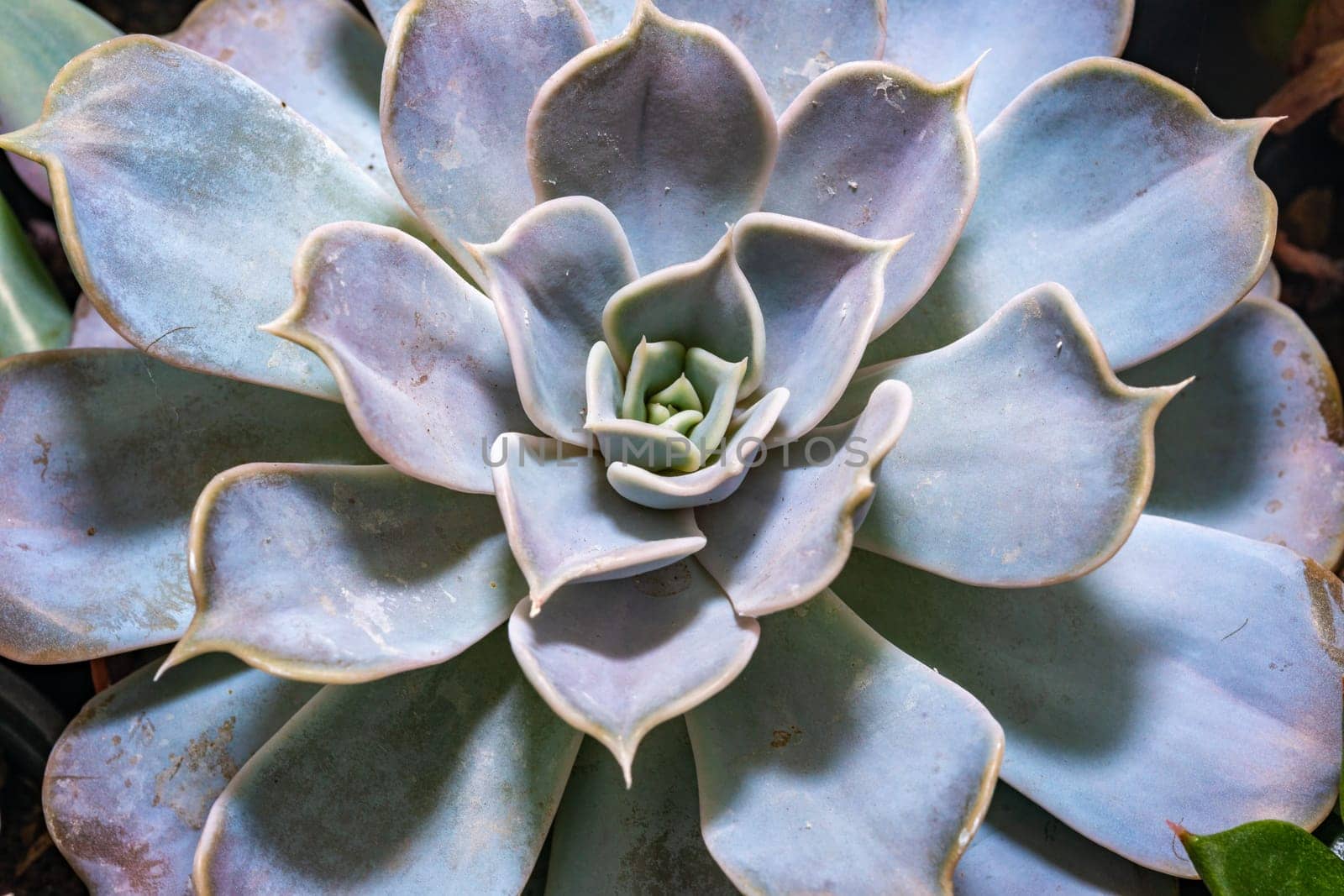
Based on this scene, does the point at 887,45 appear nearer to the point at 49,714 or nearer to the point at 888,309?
the point at 888,309

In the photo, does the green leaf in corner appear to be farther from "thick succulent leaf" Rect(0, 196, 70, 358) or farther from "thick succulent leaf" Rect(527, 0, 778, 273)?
"thick succulent leaf" Rect(0, 196, 70, 358)

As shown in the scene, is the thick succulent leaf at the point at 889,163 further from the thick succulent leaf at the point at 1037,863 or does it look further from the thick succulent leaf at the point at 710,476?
the thick succulent leaf at the point at 1037,863

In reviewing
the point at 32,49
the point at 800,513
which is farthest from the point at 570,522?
the point at 32,49

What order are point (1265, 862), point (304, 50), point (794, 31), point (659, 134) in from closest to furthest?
point (1265, 862) → point (659, 134) → point (794, 31) → point (304, 50)

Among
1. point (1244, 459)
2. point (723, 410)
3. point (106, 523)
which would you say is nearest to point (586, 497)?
point (723, 410)

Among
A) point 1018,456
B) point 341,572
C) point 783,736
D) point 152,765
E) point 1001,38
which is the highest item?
point 1001,38

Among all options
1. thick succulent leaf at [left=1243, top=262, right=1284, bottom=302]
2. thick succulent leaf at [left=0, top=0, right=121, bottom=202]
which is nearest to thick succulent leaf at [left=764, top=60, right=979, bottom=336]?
thick succulent leaf at [left=1243, top=262, right=1284, bottom=302]

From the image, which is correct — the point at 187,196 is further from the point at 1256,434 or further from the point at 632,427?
the point at 1256,434

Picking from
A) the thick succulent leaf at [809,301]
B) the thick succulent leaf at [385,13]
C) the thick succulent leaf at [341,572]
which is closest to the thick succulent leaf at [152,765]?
the thick succulent leaf at [341,572]
